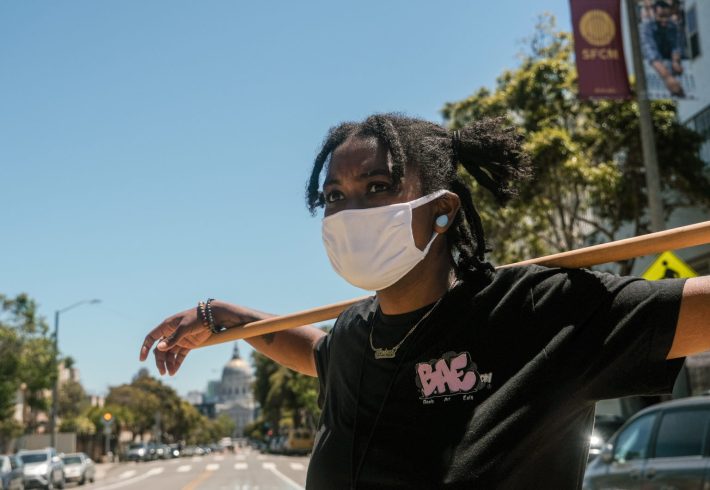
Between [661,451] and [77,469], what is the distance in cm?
2954

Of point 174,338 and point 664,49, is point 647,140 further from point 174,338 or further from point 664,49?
point 174,338

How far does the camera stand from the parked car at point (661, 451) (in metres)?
6.41

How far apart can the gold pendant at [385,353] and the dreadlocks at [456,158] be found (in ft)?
0.81

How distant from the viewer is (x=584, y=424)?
183 centimetres

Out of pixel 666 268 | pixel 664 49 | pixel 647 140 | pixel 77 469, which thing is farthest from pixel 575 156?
pixel 77 469

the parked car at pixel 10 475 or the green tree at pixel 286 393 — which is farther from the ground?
the green tree at pixel 286 393

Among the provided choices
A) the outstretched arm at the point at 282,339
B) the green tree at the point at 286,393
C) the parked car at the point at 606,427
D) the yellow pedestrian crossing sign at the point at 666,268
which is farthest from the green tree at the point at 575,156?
the green tree at the point at 286,393

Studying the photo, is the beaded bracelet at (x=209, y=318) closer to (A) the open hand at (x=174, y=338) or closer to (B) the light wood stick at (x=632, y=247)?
(A) the open hand at (x=174, y=338)

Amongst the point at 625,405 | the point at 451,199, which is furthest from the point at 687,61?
the point at 451,199

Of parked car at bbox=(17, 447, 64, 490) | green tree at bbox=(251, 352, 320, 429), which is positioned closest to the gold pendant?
parked car at bbox=(17, 447, 64, 490)

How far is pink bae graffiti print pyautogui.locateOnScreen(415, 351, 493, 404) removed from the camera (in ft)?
5.91

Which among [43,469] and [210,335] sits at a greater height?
[210,335]

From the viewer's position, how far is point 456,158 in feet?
7.46

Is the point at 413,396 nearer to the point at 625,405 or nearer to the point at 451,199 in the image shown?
the point at 451,199
